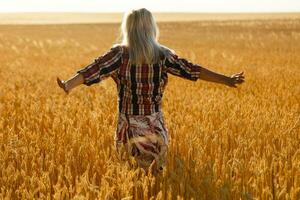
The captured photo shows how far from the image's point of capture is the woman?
3.32 m

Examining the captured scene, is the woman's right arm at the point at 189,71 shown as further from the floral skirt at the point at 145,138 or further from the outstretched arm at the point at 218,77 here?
the floral skirt at the point at 145,138

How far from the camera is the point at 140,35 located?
329 centimetres

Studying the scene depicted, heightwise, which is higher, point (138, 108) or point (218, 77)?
point (218, 77)

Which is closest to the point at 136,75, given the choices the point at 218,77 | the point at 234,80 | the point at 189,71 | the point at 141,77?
the point at 141,77

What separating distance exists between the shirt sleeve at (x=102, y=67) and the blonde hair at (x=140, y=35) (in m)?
0.10

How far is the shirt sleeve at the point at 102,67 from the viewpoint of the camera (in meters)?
3.41

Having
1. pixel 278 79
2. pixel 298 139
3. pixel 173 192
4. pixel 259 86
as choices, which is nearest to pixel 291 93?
pixel 259 86

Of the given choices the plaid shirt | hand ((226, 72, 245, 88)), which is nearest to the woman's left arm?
the plaid shirt

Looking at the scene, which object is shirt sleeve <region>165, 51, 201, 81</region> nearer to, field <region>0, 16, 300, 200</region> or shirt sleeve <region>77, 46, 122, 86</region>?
shirt sleeve <region>77, 46, 122, 86</region>

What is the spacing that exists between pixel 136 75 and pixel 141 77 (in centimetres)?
4

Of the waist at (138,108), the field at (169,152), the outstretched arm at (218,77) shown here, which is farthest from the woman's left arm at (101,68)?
the outstretched arm at (218,77)

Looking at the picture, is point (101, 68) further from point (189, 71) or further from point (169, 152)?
point (169, 152)

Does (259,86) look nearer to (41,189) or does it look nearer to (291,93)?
(291,93)

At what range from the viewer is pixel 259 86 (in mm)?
8109
